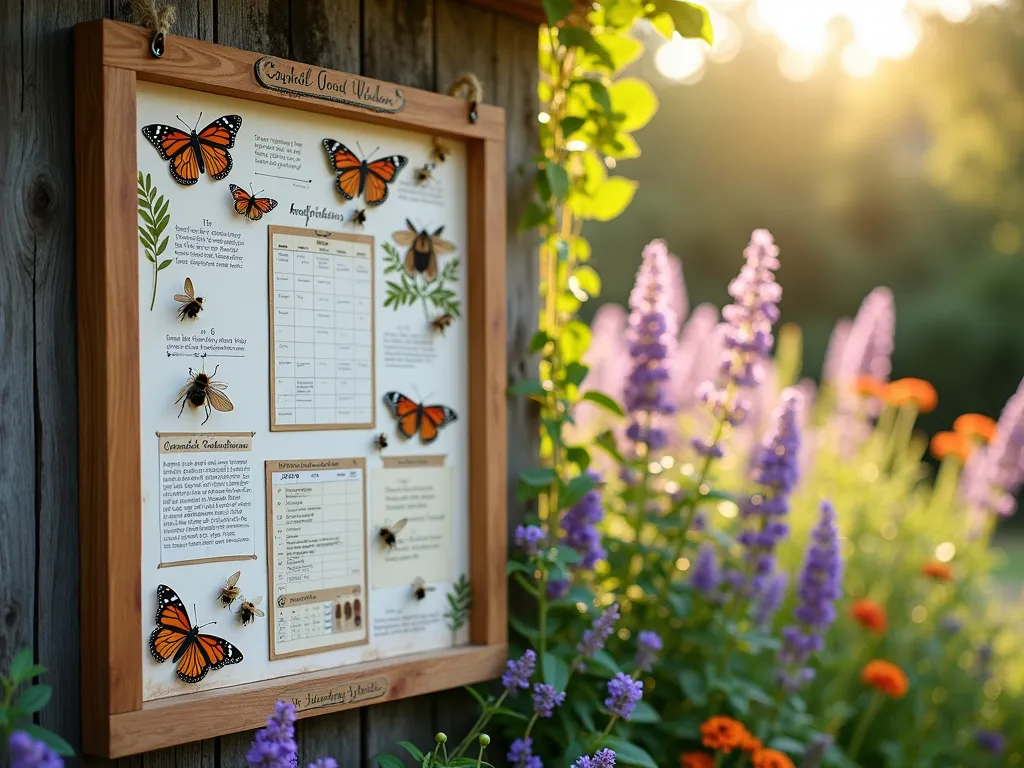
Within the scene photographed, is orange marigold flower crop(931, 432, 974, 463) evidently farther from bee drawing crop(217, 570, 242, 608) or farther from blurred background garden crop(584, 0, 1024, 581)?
blurred background garden crop(584, 0, 1024, 581)

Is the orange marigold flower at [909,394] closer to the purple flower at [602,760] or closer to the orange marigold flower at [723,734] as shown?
the orange marigold flower at [723,734]

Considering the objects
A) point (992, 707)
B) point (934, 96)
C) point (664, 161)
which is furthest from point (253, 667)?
point (664, 161)

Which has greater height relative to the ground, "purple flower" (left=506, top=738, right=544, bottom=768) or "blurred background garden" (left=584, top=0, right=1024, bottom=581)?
"blurred background garden" (left=584, top=0, right=1024, bottom=581)

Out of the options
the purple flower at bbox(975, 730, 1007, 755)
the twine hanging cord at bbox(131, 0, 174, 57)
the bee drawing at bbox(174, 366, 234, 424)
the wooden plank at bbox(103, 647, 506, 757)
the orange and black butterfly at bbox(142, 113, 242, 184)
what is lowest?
the purple flower at bbox(975, 730, 1007, 755)

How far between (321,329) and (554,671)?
92 centimetres

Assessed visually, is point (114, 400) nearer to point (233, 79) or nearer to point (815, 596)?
point (233, 79)

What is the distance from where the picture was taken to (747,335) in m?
2.68

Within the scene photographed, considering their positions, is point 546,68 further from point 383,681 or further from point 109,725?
point 109,725

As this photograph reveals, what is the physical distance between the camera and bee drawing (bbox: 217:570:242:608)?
186cm

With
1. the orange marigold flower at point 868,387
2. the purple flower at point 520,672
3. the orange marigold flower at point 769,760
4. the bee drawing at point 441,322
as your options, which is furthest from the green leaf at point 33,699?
the orange marigold flower at point 868,387

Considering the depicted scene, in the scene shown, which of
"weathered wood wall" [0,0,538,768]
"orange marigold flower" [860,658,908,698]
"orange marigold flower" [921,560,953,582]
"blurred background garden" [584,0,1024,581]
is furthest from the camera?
"blurred background garden" [584,0,1024,581]

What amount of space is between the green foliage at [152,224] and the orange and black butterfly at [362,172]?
398 millimetres

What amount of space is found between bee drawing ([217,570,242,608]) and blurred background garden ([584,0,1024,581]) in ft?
37.6

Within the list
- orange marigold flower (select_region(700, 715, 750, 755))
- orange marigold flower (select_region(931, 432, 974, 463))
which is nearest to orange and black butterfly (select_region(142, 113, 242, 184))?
orange marigold flower (select_region(700, 715, 750, 755))
